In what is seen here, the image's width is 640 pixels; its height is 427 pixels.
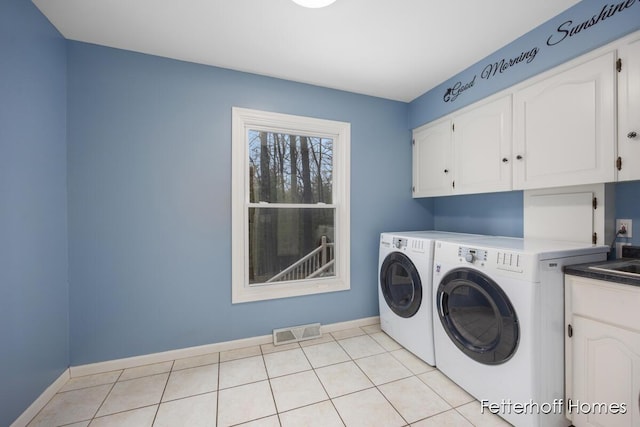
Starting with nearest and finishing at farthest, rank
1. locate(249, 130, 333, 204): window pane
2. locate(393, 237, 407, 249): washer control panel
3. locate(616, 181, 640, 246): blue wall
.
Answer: locate(616, 181, 640, 246): blue wall → locate(393, 237, 407, 249): washer control panel → locate(249, 130, 333, 204): window pane

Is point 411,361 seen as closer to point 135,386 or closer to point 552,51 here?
point 135,386

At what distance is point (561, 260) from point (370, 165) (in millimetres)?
1743

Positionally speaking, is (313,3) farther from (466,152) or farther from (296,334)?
(296,334)

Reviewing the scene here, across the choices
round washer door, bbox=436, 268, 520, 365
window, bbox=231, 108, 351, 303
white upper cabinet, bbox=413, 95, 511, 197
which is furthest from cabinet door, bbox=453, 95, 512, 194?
window, bbox=231, 108, 351, 303

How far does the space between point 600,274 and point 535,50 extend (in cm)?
147

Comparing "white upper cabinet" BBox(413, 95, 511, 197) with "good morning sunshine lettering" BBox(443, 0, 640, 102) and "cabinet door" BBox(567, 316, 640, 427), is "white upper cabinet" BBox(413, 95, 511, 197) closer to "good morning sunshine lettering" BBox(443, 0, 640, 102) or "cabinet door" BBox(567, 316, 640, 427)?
"good morning sunshine lettering" BBox(443, 0, 640, 102)

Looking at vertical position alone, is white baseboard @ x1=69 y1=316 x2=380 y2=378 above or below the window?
below

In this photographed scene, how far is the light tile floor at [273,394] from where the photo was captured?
1485 millimetres

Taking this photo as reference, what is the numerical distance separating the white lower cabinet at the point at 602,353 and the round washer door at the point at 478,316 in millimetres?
297

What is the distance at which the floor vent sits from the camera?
2.35 meters

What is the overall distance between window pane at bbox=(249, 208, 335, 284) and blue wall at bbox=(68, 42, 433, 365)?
0.80ft

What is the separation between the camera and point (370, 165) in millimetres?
2766

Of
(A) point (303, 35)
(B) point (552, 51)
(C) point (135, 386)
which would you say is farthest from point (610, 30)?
(C) point (135, 386)

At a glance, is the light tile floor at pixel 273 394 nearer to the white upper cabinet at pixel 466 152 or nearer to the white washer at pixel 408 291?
the white washer at pixel 408 291
